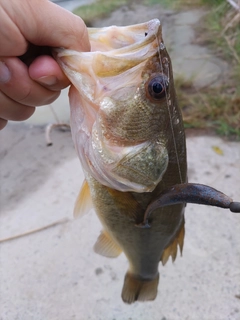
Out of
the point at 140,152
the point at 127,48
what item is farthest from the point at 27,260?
the point at 127,48

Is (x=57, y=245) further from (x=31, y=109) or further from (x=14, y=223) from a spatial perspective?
(x=31, y=109)

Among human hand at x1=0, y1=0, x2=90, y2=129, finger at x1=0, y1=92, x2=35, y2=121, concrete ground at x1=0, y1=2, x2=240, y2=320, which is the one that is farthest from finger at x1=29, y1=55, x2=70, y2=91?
concrete ground at x1=0, y1=2, x2=240, y2=320

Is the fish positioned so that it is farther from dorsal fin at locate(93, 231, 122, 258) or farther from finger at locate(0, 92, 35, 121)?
dorsal fin at locate(93, 231, 122, 258)

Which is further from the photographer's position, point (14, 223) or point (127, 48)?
point (14, 223)

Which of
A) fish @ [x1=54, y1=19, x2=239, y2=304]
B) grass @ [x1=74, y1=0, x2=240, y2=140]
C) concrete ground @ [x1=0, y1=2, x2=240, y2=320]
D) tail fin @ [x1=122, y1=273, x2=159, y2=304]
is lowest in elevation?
grass @ [x1=74, y1=0, x2=240, y2=140]

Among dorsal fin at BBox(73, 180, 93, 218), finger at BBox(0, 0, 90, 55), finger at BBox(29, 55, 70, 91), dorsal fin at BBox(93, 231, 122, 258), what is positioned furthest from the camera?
dorsal fin at BBox(93, 231, 122, 258)

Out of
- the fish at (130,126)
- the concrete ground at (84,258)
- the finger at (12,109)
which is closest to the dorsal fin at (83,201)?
the fish at (130,126)
